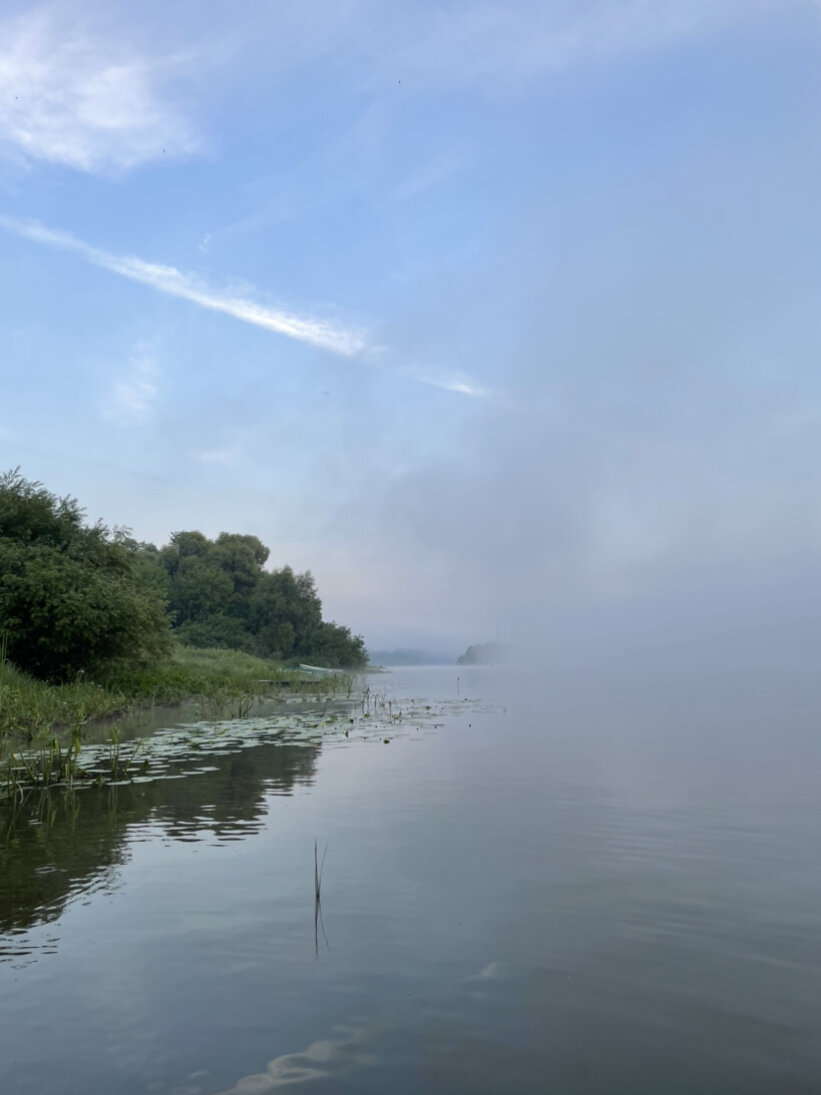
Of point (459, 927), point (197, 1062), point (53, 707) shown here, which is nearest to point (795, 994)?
point (459, 927)

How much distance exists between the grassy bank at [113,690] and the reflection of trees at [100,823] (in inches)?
94.3

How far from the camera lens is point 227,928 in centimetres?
655

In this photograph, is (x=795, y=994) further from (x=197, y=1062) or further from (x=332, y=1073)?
(x=197, y=1062)

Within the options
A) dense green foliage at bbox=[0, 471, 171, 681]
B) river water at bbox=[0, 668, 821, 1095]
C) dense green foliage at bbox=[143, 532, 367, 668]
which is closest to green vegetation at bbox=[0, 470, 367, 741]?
dense green foliage at bbox=[0, 471, 171, 681]

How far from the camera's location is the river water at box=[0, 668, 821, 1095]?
4.44m

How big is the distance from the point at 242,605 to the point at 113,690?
62.4 m

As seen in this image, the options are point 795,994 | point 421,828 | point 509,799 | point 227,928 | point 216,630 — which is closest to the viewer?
point 795,994

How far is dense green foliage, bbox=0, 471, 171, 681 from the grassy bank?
1236mm

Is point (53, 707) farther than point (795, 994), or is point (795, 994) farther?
point (53, 707)

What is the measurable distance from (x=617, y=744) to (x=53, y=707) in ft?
46.7

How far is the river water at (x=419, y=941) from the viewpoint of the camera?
4.44 meters

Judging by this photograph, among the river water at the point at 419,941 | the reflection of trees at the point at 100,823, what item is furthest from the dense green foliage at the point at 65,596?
the river water at the point at 419,941

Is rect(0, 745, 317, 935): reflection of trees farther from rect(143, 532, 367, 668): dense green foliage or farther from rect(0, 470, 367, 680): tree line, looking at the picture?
rect(143, 532, 367, 668): dense green foliage

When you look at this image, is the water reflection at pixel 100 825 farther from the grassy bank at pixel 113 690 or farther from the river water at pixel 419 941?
the grassy bank at pixel 113 690
